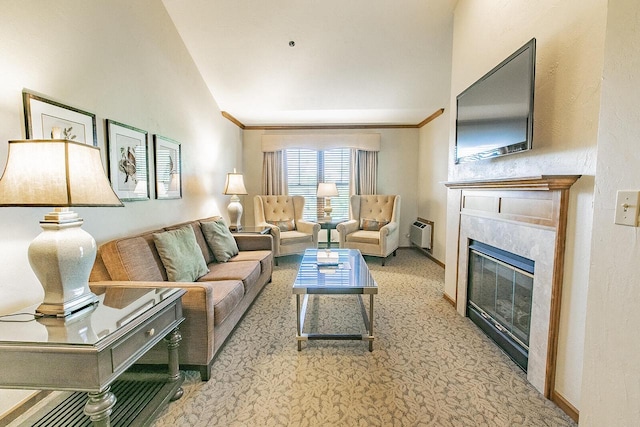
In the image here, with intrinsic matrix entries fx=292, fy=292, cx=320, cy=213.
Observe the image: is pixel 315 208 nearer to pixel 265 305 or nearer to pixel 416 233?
pixel 416 233

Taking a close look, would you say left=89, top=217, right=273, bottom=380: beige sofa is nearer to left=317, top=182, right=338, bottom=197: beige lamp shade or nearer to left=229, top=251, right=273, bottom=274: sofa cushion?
left=229, top=251, right=273, bottom=274: sofa cushion

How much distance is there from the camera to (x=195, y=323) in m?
1.83

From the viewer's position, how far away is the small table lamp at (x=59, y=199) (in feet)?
3.76

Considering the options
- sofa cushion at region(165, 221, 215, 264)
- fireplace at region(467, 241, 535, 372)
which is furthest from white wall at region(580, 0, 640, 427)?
sofa cushion at region(165, 221, 215, 264)

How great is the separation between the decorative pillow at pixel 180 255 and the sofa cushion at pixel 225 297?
252mm

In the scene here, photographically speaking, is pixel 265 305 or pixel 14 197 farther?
pixel 265 305

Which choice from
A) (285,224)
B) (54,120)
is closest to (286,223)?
(285,224)

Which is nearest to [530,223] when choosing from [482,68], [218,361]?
[482,68]

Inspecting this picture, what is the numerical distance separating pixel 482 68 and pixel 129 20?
2928 mm

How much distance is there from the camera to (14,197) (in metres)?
1.14

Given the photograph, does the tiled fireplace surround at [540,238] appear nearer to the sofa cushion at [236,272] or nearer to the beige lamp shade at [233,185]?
the sofa cushion at [236,272]

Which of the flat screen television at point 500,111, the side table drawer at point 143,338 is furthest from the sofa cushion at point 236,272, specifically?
the flat screen television at point 500,111

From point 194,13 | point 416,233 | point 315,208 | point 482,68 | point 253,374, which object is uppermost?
point 194,13

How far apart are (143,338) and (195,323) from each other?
471mm
